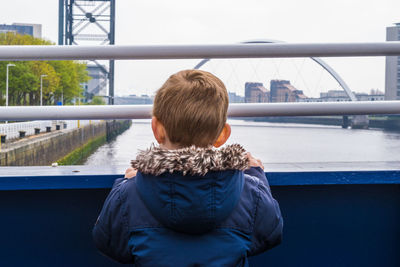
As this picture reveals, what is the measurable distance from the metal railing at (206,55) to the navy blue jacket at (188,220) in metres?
0.36

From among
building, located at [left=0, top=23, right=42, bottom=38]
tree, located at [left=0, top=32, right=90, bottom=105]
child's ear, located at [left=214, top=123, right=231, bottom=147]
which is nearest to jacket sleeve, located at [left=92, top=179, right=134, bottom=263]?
child's ear, located at [left=214, top=123, right=231, bottom=147]

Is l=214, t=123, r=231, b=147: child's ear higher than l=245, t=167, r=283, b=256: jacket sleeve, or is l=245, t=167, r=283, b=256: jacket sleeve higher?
l=214, t=123, r=231, b=147: child's ear

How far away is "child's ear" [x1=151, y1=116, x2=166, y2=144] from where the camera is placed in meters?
1.03

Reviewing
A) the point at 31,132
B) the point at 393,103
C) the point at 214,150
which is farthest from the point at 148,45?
the point at 31,132

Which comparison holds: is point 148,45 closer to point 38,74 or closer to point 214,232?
point 214,232

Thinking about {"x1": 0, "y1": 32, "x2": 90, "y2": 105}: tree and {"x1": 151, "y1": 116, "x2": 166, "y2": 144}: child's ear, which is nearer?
{"x1": 151, "y1": 116, "x2": 166, "y2": 144}: child's ear

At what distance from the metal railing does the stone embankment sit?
19.5 metres

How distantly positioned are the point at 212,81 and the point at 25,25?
11263 cm

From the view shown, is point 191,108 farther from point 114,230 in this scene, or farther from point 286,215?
point 286,215

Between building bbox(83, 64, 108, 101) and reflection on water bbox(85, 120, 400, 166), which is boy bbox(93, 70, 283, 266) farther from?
building bbox(83, 64, 108, 101)

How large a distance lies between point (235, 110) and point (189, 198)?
20.5 inches

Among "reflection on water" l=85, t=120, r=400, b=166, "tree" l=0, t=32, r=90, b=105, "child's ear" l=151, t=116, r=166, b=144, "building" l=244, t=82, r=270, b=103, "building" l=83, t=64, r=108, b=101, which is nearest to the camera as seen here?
"child's ear" l=151, t=116, r=166, b=144

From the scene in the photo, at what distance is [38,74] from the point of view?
4434 cm

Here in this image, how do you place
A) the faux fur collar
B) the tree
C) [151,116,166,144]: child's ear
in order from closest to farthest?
the faux fur collar → [151,116,166,144]: child's ear → the tree
